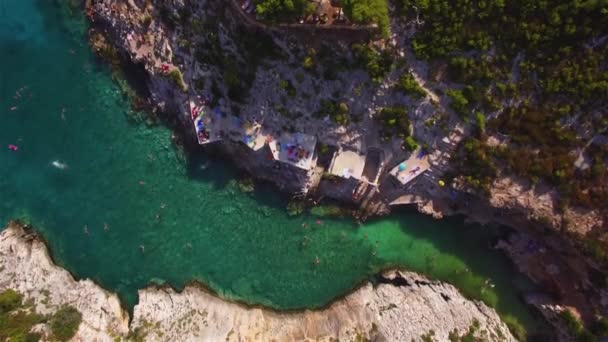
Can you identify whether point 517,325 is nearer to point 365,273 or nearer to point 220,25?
point 365,273

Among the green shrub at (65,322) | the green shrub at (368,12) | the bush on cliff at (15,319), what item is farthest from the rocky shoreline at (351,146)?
the bush on cliff at (15,319)

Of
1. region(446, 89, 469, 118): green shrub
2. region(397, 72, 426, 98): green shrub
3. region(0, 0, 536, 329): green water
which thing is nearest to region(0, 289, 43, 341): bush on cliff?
region(0, 0, 536, 329): green water

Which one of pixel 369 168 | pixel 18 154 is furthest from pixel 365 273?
pixel 18 154

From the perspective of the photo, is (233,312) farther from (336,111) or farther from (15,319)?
(336,111)

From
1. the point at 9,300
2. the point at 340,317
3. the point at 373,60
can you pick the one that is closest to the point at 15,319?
the point at 9,300

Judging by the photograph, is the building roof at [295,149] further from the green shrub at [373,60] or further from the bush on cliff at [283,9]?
the bush on cliff at [283,9]

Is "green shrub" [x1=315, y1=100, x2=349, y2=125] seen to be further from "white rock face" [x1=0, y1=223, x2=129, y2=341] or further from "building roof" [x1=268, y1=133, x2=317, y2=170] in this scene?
"white rock face" [x1=0, y1=223, x2=129, y2=341]

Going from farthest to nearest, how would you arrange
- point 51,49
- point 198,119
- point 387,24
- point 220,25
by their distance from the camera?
point 51,49 → point 198,119 → point 220,25 → point 387,24
